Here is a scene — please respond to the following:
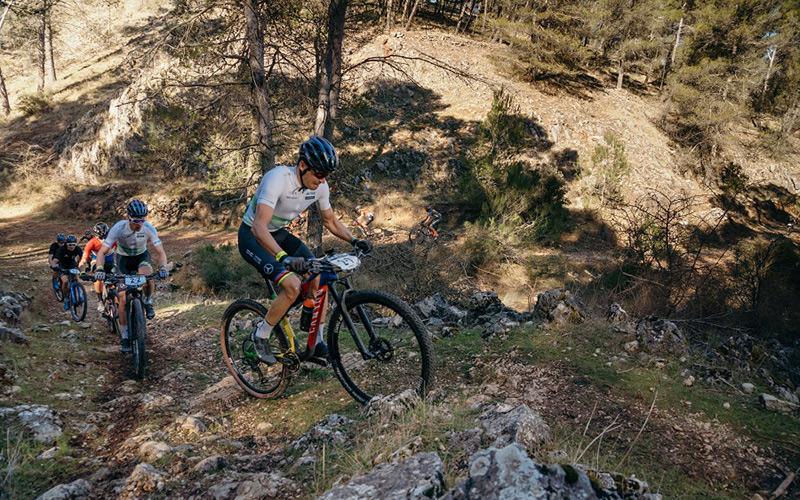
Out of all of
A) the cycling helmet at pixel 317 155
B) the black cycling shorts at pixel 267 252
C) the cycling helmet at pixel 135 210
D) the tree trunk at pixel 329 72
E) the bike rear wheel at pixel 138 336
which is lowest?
the bike rear wheel at pixel 138 336

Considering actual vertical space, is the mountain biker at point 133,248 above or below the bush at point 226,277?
above

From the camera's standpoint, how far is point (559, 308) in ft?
20.7

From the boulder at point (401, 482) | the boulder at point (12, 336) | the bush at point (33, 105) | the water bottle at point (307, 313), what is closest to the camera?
the boulder at point (401, 482)

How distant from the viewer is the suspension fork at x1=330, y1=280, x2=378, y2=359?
4250mm

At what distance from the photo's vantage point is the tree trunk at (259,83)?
10062mm

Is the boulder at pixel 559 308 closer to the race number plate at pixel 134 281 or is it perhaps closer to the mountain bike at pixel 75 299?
the race number plate at pixel 134 281

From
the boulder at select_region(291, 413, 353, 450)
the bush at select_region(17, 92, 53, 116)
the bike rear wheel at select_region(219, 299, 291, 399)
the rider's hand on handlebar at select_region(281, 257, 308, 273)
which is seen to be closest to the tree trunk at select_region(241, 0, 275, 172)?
the bike rear wheel at select_region(219, 299, 291, 399)

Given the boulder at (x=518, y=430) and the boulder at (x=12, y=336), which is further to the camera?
the boulder at (x=12, y=336)

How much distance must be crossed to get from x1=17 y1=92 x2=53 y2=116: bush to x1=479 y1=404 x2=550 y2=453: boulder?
39.5 meters

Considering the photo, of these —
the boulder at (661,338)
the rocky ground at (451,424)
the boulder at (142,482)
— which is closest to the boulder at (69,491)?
the rocky ground at (451,424)

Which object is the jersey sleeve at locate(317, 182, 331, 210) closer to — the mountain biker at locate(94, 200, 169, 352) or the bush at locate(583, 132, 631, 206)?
the mountain biker at locate(94, 200, 169, 352)

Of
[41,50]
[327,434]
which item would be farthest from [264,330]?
[41,50]

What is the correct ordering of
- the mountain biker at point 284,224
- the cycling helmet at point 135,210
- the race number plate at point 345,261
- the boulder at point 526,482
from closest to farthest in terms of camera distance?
the boulder at point 526,482
the race number plate at point 345,261
the mountain biker at point 284,224
the cycling helmet at point 135,210

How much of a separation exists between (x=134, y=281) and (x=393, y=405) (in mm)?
4504
